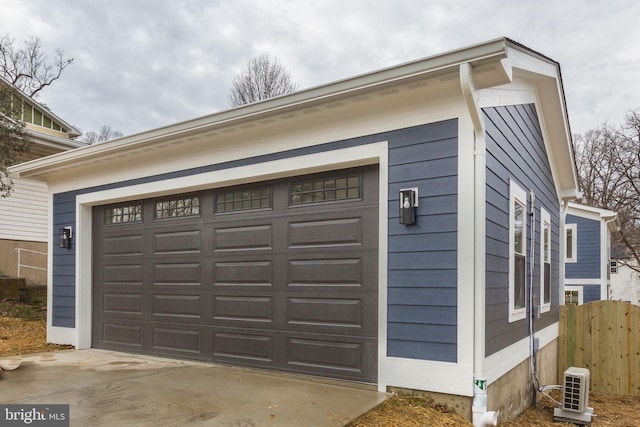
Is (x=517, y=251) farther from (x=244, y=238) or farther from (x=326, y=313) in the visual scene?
(x=244, y=238)

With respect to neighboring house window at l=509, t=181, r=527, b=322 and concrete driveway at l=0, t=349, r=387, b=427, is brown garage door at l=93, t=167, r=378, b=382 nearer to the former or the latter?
concrete driveway at l=0, t=349, r=387, b=427

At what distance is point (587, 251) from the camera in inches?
588

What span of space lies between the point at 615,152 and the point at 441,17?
14824 millimetres

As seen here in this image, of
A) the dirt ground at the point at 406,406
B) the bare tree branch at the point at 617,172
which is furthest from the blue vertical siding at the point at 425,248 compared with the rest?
the bare tree branch at the point at 617,172

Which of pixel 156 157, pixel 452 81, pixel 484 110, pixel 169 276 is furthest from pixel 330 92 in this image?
pixel 169 276

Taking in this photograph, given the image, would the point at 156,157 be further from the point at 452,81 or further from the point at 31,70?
the point at 31,70

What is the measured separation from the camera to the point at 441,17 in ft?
35.5

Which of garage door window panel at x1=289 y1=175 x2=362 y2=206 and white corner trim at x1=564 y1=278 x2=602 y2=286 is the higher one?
garage door window panel at x1=289 y1=175 x2=362 y2=206

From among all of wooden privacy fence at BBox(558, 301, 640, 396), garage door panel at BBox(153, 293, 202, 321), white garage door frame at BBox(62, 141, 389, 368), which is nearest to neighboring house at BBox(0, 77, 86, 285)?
white garage door frame at BBox(62, 141, 389, 368)

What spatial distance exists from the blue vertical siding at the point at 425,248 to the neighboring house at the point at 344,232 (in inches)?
0.5

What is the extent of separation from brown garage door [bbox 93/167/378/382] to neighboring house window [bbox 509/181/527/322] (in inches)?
57.8

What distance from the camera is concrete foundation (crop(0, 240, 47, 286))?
1135cm

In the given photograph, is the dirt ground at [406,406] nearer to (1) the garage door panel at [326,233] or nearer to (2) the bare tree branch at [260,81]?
(1) the garage door panel at [326,233]

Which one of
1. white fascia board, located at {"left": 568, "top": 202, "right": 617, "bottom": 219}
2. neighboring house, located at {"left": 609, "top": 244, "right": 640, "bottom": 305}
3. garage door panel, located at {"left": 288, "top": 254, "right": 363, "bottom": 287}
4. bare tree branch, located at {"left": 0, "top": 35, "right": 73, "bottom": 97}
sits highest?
bare tree branch, located at {"left": 0, "top": 35, "right": 73, "bottom": 97}
